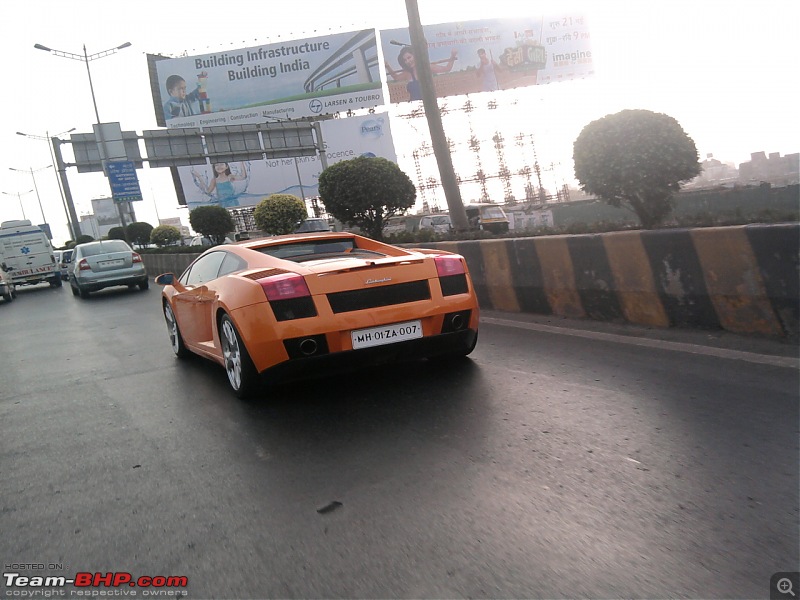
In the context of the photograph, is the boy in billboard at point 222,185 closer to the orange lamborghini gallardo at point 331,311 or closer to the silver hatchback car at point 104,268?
the silver hatchback car at point 104,268

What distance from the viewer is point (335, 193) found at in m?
14.9

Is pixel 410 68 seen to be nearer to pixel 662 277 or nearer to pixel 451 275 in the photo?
pixel 662 277

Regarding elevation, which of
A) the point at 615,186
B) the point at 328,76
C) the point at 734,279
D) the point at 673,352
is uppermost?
the point at 328,76

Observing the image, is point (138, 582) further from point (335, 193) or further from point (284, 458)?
point (335, 193)

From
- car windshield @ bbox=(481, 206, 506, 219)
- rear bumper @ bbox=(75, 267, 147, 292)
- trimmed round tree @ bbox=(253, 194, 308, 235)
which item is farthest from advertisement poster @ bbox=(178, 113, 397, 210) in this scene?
rear bumper @ bbox=(75, 267, 147, 292)

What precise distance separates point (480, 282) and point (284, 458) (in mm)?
5323

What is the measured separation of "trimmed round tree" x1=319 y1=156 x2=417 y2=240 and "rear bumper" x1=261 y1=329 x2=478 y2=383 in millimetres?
9497

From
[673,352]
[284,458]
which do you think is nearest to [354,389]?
[284,458]

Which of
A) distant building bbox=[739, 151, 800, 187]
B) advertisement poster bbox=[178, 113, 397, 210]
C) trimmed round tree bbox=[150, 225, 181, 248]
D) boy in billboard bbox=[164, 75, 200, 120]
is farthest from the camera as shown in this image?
advertisement poster bbox=[178, 113, 397, 210]

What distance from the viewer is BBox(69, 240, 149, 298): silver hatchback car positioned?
732 inches

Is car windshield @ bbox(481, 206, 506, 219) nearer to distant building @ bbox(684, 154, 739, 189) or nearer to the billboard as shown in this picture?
distant building @ bbox(684, 154, 739, 189)

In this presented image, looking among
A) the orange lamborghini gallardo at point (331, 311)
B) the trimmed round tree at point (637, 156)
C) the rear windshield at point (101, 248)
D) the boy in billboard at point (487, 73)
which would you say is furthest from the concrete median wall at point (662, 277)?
the boy in billboard at point (487, 73)

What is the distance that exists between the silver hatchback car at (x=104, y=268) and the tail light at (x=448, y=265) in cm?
1546

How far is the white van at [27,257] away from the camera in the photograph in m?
25.6
